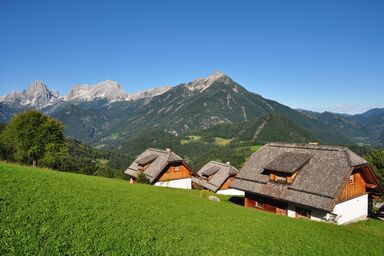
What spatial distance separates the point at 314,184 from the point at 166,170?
3146 centimetres

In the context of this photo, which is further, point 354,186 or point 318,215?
point 354,186

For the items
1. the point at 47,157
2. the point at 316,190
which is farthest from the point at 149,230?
the point at 47,157

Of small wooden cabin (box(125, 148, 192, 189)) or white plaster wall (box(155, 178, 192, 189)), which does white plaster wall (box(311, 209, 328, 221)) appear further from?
white plaster wall (box(155, 178, 192, 189))

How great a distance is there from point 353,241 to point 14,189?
25810 millimetres

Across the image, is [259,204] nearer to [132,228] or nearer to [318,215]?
[318,215]

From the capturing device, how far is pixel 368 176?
37.0m

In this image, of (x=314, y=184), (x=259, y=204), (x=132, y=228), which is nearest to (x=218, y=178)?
(x=259, y=204)

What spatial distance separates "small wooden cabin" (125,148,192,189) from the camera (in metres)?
57.2

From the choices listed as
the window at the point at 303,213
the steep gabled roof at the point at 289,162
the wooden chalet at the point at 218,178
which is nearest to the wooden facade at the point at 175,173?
the wooden chalet at the point at 218,178

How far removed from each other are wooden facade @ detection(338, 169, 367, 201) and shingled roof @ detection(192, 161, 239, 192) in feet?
112

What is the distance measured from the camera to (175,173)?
5934 centimetres

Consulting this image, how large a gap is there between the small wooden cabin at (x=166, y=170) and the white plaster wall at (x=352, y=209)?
32240mm

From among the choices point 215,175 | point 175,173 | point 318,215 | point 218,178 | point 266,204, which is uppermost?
point 175,173

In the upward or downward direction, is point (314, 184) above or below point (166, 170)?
below
